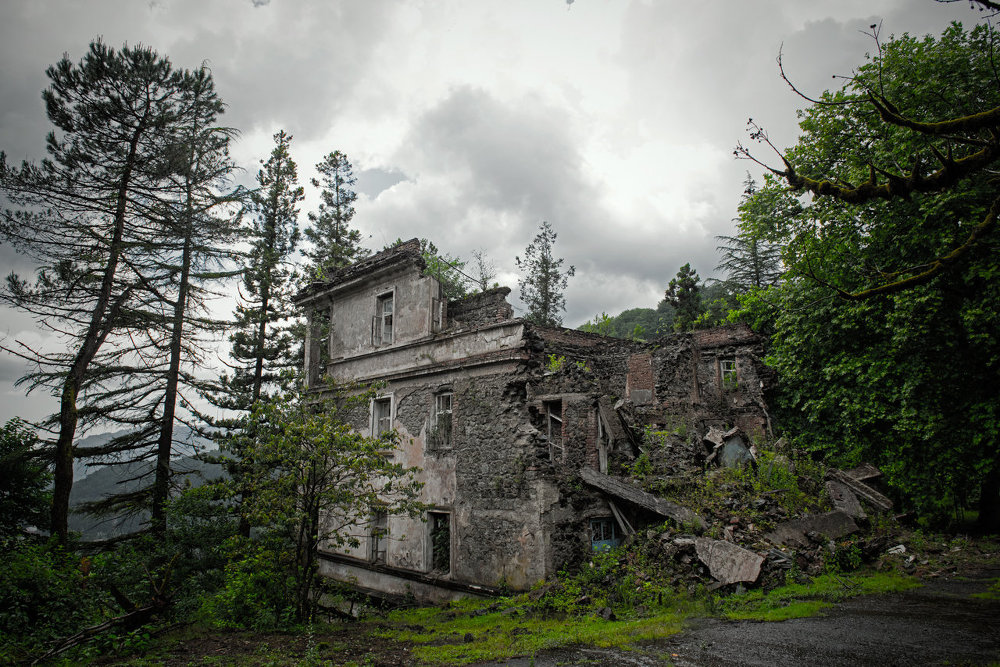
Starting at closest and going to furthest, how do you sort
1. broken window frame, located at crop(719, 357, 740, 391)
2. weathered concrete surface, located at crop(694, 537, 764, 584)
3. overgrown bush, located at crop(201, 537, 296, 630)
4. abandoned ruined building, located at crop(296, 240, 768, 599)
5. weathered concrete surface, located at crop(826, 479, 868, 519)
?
weathered concrete surface, located at crop(694, 537, 764, 584), overgrown bush, located at crop(201, 537, 296, 630), weathered concrete surface, located at crop(826, 479, 868, 519), abandoned ruined building, located at crop(296, 240, 768, 599), broken window frame, located at crop(719, 357, 740, 391)

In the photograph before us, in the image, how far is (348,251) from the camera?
26.3 meters

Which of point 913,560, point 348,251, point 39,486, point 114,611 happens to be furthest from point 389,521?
point 348,251

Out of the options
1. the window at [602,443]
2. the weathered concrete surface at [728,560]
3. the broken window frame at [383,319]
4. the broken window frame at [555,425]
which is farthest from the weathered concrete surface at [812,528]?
the broken window frame at [383,319]

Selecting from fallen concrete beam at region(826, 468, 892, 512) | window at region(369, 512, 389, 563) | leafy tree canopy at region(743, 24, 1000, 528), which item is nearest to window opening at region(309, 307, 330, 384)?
window at region(369, 512, 389, 563)

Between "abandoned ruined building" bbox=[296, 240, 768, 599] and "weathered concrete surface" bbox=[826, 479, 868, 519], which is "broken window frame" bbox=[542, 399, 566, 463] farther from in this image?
"weathered concrete surface" bbox=[826, 479, 868, 519]

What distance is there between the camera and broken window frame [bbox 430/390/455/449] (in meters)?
12.6

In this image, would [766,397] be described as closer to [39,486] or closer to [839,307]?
[839,307]

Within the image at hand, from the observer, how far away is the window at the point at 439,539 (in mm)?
Answer: 12195

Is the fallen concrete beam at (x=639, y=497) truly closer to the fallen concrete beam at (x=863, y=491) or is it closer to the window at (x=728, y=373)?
the fallen concrete beam at (x=863, y=491)

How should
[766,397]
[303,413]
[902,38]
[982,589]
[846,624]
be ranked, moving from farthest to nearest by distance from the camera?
[766,397], [902,38], [303,413], [982,589], [846,624]

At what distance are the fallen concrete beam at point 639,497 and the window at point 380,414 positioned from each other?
6.14m

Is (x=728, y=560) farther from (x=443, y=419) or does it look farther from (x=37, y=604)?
(x=37, y=604)

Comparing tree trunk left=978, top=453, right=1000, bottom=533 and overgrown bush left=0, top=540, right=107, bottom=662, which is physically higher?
tree trunk left=978, top=453, right=1000, bottom=533

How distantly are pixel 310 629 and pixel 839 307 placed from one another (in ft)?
44.8
